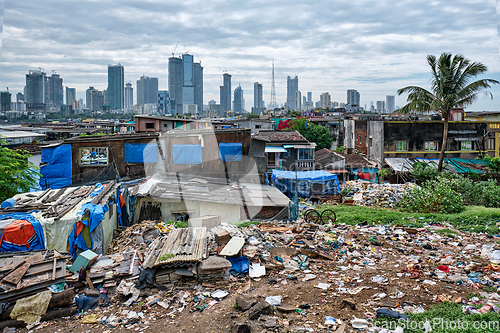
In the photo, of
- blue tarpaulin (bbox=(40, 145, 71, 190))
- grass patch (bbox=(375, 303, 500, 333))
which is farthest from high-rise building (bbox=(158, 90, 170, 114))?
grass patch (bbox=(375, 303, 500, 333))

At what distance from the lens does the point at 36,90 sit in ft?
331

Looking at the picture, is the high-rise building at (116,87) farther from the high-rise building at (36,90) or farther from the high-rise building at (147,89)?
the high-rise building at (36,90)

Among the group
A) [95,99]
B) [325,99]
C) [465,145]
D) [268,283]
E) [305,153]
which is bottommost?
[268,283]

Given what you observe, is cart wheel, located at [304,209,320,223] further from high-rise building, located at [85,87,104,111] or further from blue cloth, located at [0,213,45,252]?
high-rise building, located at [85,87,104,111]

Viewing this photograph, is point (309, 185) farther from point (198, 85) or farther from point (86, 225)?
point (198, 85)

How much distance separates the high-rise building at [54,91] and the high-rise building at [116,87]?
625 inches

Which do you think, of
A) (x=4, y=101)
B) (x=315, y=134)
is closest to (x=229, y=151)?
(x=315, y=134)

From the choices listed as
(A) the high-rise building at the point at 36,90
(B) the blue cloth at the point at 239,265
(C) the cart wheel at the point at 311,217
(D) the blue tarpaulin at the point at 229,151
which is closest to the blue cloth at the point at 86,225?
(B) the blue cloth at the point at 239,265

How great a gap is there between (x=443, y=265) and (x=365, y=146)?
25239mm

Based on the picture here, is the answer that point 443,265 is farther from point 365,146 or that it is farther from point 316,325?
point 365,146

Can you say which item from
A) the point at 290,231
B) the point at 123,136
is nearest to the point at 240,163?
the point at 123,136

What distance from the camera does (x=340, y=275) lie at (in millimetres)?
6988

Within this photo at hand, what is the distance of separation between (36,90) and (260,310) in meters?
119

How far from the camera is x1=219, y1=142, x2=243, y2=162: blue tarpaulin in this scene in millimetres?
17562
